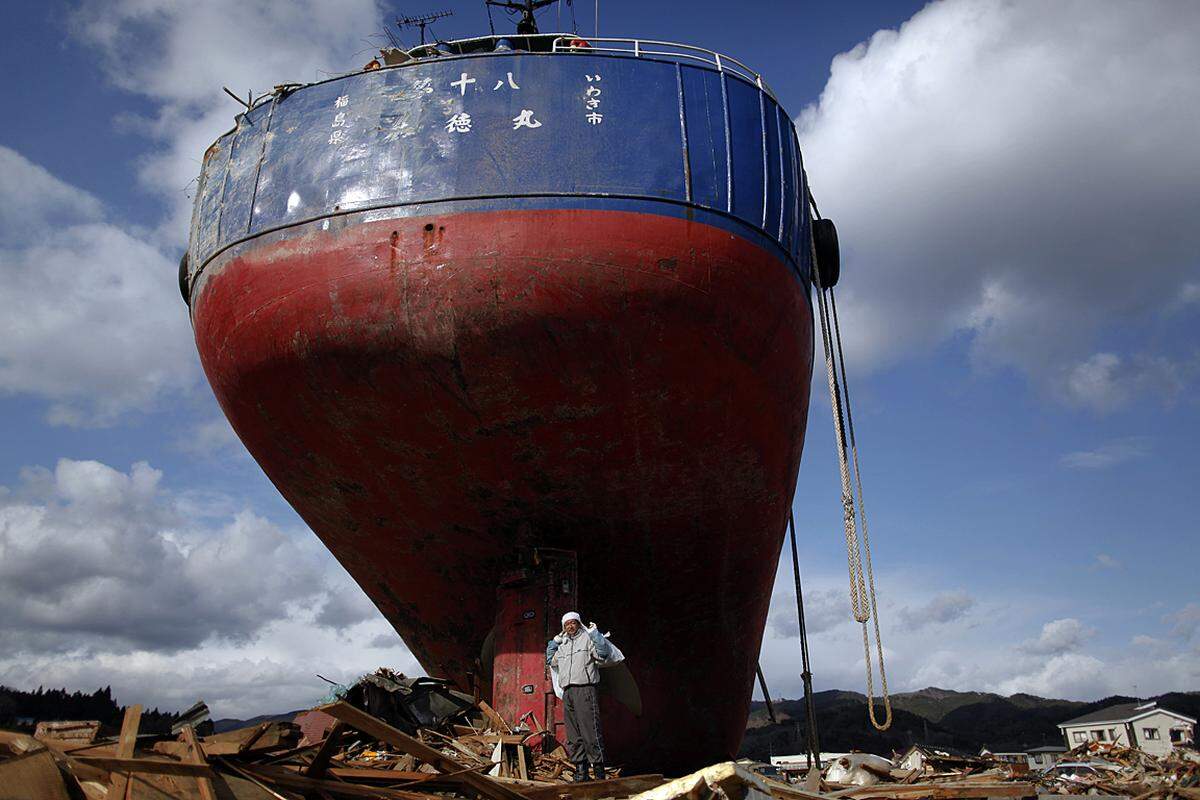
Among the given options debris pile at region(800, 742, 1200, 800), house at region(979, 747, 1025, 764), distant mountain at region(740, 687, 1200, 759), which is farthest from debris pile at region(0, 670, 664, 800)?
distant mountain at region(740, 687, 1200, 759)

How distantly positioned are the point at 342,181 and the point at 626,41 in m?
2.93

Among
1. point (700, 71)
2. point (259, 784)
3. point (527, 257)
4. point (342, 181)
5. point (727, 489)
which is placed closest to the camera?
point (259, 784)

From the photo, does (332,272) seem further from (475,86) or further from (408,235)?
(475,86)

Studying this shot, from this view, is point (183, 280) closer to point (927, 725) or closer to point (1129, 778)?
point (1129, 778)

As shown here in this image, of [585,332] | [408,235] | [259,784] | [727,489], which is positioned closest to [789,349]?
[727,489]

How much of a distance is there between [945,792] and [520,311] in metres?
4.52

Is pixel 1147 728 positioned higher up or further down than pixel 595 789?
further down

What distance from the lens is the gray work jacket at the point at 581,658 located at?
19.9ft

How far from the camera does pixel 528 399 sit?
717cm

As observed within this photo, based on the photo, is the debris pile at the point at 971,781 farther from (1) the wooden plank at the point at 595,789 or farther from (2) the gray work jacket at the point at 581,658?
(2) the gray work jacket at the point at 581,658

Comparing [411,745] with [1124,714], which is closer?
[411,745]

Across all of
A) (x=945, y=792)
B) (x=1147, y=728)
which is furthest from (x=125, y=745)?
(x=1147, y=728)

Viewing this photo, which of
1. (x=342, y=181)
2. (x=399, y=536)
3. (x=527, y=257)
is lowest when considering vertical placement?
(x=399, y=536)

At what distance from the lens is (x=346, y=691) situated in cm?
739
